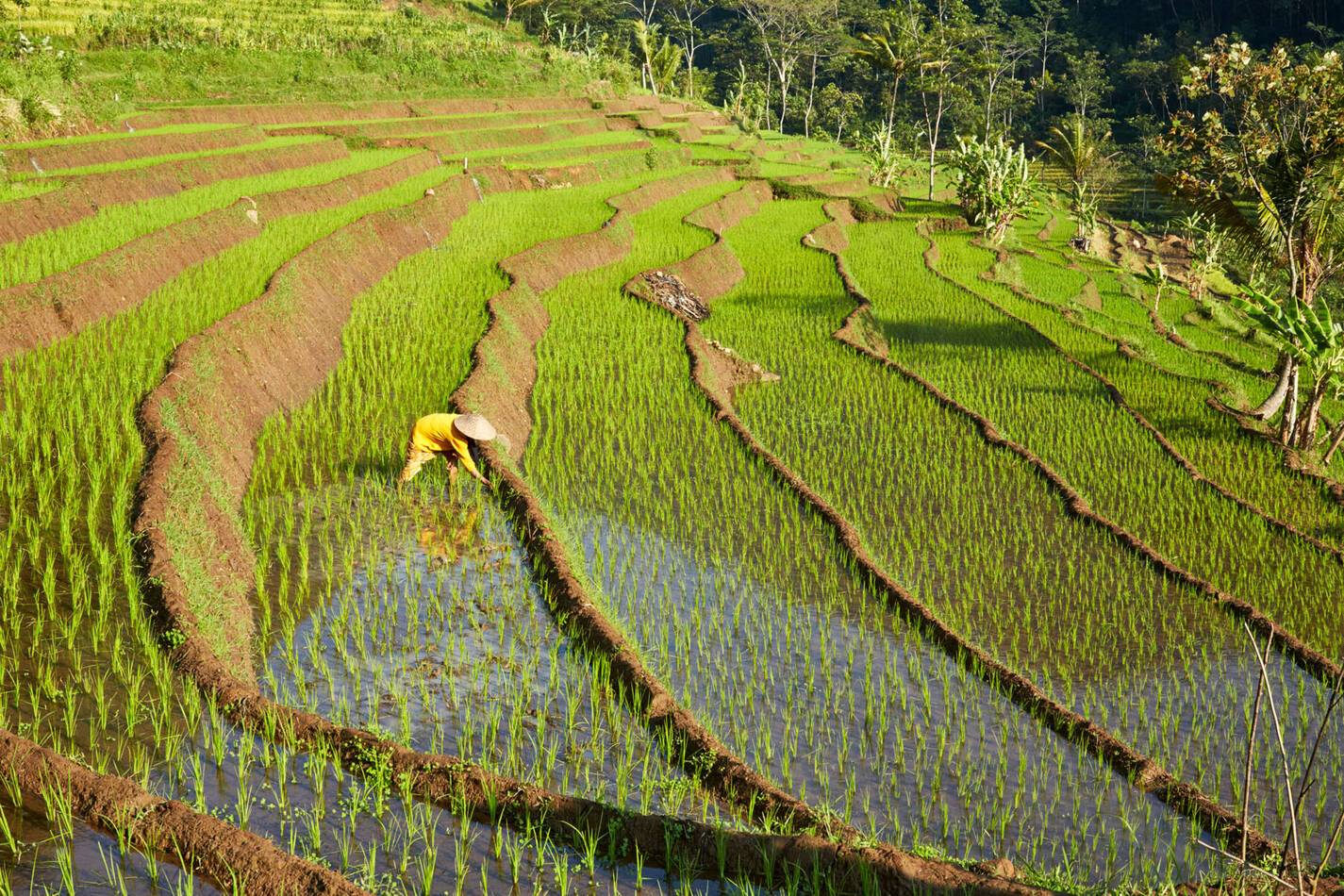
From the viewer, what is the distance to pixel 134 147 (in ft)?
58.2

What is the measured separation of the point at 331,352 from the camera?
1095cm

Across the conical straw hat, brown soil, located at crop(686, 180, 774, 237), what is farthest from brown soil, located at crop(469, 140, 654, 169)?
the conical straw hat

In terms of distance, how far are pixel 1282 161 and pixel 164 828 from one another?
11115 millimetres

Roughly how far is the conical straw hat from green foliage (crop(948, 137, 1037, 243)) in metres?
21.0

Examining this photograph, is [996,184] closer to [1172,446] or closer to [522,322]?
[522,322]

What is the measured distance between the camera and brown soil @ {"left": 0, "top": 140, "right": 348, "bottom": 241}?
41.3 ft

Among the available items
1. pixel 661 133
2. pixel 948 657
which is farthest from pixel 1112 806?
pixel 661 133

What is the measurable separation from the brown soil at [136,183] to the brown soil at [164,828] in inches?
384

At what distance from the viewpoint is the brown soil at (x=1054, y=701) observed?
5000mm

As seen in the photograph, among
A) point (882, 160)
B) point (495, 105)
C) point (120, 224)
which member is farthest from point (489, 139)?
point (120, 224)

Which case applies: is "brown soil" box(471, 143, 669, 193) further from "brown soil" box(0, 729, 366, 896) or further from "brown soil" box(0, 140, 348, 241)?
"brown soil" box(0, 729, 366, 896)

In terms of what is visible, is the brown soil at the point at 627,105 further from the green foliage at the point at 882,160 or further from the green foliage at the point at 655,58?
the green foliage at the point at 882,160

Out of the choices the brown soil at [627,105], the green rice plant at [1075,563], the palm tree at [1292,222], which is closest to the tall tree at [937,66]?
the brown soil at [627,105]

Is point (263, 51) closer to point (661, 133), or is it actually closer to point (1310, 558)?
point (661, 133)
